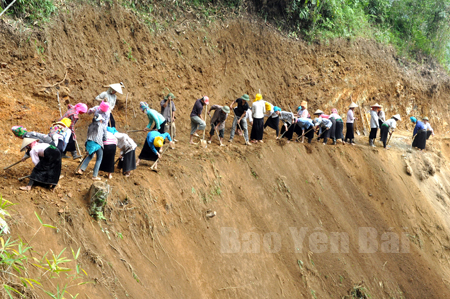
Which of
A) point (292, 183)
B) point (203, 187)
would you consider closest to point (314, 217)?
point (292, 183)

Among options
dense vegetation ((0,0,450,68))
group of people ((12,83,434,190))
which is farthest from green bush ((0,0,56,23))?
group of people ((12,83,434,190))

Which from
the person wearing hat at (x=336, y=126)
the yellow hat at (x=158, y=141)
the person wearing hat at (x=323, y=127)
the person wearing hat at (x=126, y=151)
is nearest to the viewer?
the person wearing hat at (x=126, y=151)

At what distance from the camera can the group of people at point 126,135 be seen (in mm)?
6031

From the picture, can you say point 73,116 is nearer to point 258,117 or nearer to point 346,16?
point 258,117

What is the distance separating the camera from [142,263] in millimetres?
6305

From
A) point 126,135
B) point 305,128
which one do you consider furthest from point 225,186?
point 305,128

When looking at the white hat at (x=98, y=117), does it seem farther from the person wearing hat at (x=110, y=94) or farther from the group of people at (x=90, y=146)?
the person wearing hat at (x=110, y=94)

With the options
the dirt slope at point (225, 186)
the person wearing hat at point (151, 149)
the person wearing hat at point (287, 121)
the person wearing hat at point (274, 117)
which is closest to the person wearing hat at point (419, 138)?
the dirt slope at point (225, 186)

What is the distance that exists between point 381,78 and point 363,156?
5.89 meters

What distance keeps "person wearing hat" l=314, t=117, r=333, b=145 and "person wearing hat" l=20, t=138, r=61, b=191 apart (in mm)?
8816

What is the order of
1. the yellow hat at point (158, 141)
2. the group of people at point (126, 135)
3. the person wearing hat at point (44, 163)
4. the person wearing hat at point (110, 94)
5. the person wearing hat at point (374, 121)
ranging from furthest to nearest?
the person wearing hat at point (374, 121)
the person wearing hat at point (110, 94)
the yellow hat at point (158, 141)
the group of people at point (126, 135)
the person wearing hat at point (44, 163)

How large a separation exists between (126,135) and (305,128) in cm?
698

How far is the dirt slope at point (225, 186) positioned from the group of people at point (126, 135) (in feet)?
1.31

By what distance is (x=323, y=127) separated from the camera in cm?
1334
